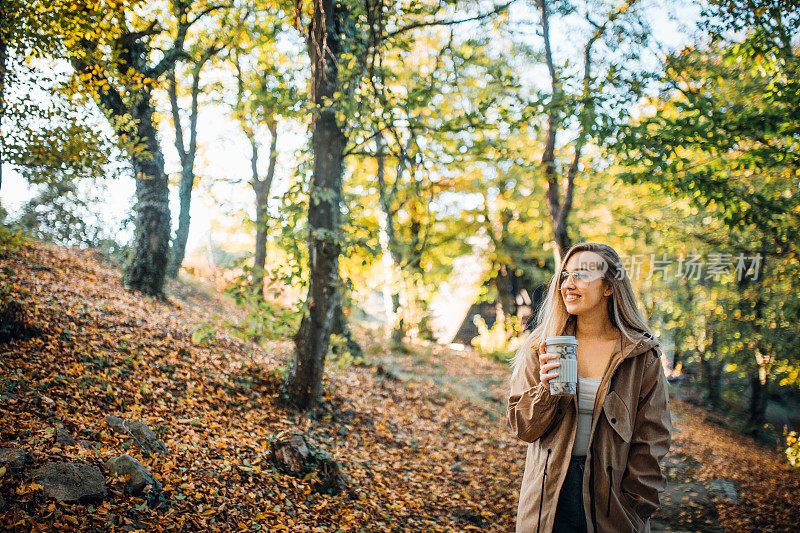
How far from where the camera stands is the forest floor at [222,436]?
3357mm

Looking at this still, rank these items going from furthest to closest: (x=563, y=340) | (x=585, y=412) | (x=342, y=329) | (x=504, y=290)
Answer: (x=504, y=290)
(x=342, y=329)
(x=585, y=412)
(x=563, y=340)

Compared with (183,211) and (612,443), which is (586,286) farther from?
(183,211)

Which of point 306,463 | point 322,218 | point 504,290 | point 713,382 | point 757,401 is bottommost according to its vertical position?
point 713,382

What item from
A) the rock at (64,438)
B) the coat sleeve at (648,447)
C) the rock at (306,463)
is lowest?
the rock at (306,463)

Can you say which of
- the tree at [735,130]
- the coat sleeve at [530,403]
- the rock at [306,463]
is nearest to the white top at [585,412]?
the coat sleeve at [530,403]

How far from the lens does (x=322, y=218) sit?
18.8 ft

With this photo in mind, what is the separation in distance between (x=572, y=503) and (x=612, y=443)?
33 cm

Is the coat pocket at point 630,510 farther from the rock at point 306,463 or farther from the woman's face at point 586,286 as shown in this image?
the rock at point 306,463

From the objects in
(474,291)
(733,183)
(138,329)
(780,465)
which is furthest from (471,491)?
(474,291)

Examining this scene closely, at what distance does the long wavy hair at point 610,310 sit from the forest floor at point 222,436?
107 inches

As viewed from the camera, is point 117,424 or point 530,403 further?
point 117,424

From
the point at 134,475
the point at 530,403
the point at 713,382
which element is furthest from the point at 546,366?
the point at 713,382

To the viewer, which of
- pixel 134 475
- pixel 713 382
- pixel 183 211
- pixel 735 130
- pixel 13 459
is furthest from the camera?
pixel 713 382

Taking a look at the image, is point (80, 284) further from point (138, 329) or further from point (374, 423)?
point (374, 423)
